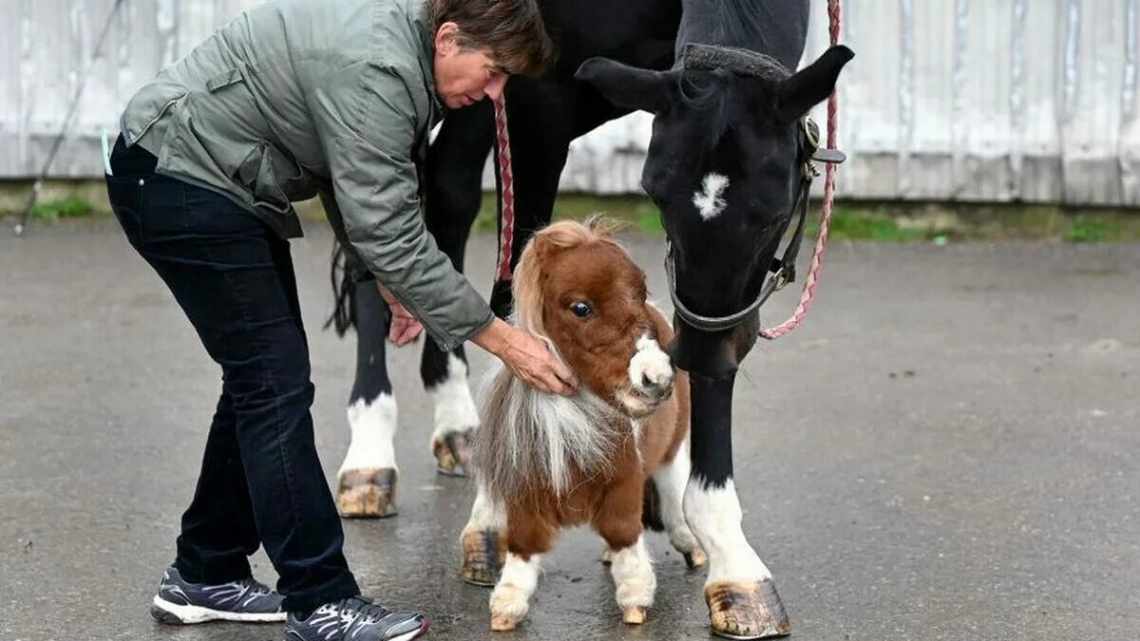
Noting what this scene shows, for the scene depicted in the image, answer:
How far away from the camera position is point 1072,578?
4656mm

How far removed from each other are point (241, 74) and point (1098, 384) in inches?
148

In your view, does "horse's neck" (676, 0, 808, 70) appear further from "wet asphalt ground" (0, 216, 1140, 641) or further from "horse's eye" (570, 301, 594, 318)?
"wet asphalt ground" (0, 216, 1140, 641)

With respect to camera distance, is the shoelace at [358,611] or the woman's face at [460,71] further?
the shoelace at [358,611]

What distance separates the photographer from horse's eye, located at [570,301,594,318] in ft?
13.3

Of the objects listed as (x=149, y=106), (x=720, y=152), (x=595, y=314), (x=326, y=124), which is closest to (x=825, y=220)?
(x=595, y=314)

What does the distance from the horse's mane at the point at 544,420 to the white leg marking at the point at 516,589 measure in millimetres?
164

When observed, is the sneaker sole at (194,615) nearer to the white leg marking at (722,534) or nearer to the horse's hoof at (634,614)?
the horse's hoof at (634,614)

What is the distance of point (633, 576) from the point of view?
4277mm

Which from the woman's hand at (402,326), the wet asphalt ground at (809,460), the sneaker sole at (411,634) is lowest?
the wet asphalt ground at (809,460)

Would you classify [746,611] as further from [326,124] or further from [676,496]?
[326,124]

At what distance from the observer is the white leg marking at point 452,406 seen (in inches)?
221

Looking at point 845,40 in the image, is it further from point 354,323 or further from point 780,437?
point 354,323

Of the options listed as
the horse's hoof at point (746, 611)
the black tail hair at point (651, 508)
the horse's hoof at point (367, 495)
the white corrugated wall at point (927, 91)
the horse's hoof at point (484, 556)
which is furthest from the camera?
the white corrugated wall at point (927, 91)

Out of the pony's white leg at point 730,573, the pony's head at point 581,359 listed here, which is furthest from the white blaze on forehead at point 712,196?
the pony's white leg at point 730,573
